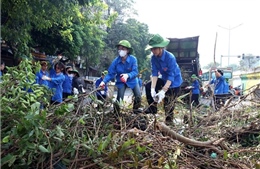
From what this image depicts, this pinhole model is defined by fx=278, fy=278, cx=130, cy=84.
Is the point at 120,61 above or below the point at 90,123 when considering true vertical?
above

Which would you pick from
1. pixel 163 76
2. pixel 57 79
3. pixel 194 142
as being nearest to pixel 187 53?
pixel 57 79

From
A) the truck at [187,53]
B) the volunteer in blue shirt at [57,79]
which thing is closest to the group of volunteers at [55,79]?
the volunteer in blue shirt at [57,79]

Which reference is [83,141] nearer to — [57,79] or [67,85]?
[57,79]

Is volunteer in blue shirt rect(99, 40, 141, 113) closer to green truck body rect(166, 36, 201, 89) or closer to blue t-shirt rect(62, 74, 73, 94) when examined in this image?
blue t-shirt rect(62, 74, 73, 94)

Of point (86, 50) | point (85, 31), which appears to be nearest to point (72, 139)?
point (85, 31)

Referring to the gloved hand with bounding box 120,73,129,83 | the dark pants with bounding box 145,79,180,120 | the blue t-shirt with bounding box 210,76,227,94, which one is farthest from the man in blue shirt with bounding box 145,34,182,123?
the blue t-shirt with bounding box 210,76,227,94

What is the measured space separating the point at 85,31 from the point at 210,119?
38.8 ft

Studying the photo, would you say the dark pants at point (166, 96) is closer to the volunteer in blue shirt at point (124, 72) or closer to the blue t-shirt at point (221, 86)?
the volunteer in blue shirt at point (124, 72)

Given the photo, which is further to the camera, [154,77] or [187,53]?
[187,53]

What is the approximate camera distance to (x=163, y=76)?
3855 millimetres

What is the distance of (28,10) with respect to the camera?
536 centimetres

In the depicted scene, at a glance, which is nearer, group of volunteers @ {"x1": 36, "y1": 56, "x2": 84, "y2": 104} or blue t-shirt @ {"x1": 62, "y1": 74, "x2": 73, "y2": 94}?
group of volunteers @ {"x1": 36, "y1": 56, "x2": 84, "y2": 104}

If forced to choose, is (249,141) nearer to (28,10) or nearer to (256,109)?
(256,109)

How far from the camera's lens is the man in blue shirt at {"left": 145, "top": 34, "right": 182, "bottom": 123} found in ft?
11.5
